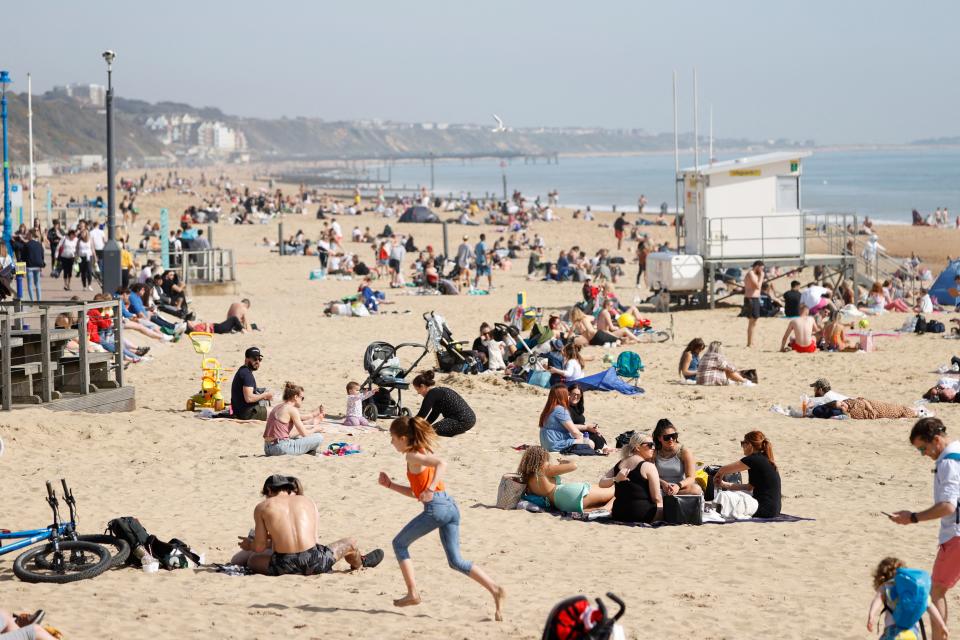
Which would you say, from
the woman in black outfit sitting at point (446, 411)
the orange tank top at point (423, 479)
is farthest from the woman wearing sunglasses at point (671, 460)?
the orange tank top at point (423, 479)

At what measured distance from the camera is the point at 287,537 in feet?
24.1

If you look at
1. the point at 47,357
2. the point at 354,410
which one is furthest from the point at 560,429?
the point at 47,357

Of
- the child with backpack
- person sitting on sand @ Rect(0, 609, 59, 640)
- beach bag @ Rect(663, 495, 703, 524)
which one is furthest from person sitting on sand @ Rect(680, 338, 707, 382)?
person sitting on sand @ Rect(0, 609, 59, 640)

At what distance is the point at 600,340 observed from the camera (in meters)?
17.9

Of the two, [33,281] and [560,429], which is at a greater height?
[33,281]

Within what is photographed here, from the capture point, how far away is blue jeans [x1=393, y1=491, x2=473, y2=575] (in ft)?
21.1

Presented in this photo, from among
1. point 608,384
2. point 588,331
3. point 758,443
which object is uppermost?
point 588,331

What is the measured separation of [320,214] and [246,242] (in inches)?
413

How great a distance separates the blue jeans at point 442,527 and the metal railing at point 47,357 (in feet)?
19.8

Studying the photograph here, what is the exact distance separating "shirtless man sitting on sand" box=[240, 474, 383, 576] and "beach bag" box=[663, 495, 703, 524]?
8.19 feet

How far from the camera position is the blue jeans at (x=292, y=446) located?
10812mm

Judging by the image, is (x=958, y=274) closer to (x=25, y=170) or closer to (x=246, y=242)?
(x=246, y=242)

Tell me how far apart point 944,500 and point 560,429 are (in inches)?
219

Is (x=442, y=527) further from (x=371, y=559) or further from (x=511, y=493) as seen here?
(x=511, y=493)
